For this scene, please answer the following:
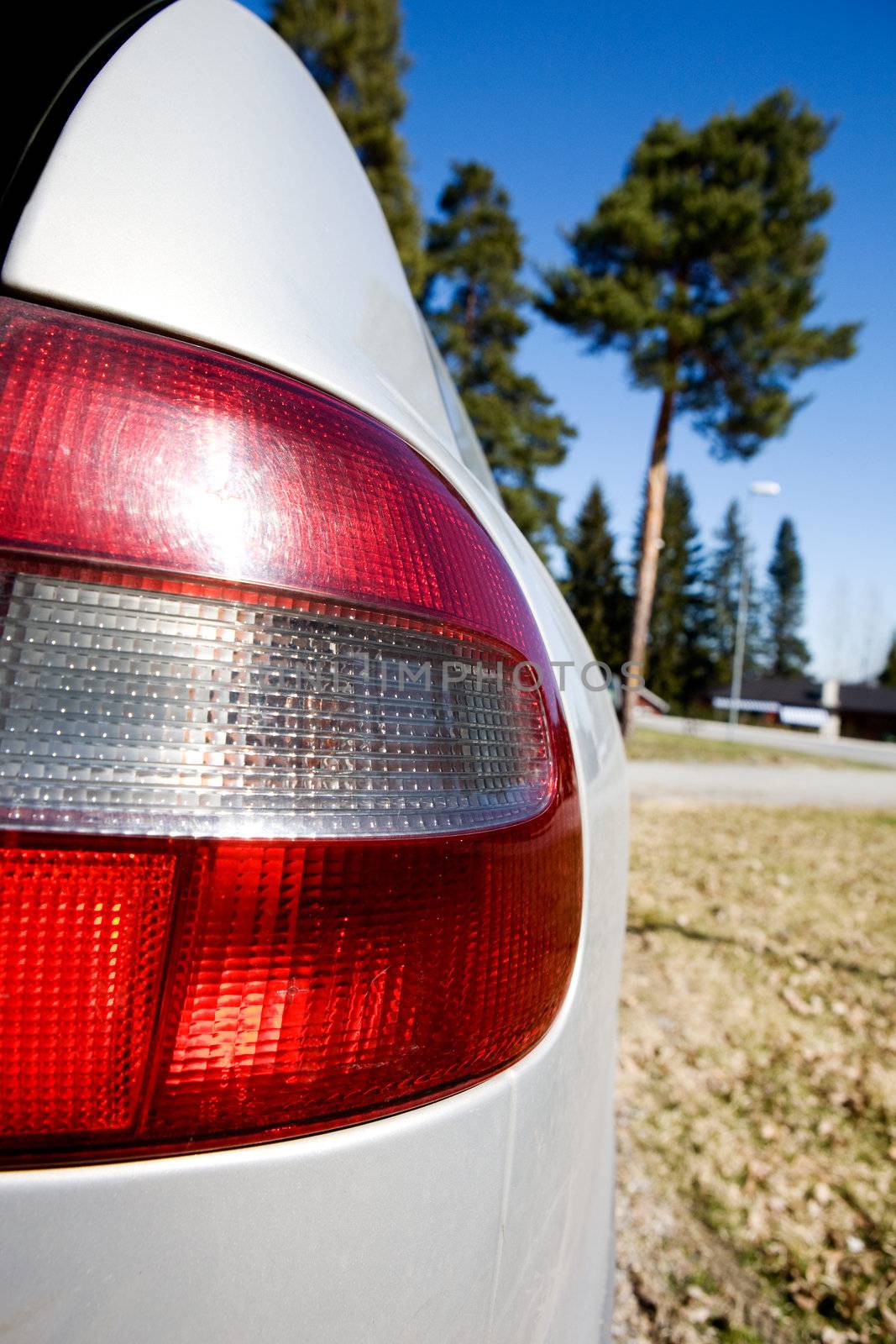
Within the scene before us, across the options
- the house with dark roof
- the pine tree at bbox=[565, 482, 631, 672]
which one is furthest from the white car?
the house with dark roof

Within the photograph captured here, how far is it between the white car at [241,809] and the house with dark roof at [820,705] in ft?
193

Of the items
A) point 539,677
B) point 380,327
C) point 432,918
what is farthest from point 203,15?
point 432,918

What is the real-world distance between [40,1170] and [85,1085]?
0.05 m

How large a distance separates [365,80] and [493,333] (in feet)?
26.2

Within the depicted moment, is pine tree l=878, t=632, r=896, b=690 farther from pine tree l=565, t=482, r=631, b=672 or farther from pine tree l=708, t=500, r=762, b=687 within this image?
pine tree l=565, t=482, r=631, b=672

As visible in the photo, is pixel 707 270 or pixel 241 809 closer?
pixel 241 809

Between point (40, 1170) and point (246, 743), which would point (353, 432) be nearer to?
point (246, 743)

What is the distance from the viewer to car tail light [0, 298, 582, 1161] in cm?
48

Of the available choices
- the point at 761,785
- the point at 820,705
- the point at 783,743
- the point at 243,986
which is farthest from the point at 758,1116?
the point at 820,705

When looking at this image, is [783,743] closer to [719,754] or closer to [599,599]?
[719,754]

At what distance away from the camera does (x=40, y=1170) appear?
0.46 metres

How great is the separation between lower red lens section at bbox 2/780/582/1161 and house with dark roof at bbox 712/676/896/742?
2323 inches

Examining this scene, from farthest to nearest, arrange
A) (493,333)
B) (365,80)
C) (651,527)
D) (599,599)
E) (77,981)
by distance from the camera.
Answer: (493,333) → (365,80) → (651,527) → (599,599) → (77,981)

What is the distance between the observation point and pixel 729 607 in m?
67.7
